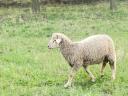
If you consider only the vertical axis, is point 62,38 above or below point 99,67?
above

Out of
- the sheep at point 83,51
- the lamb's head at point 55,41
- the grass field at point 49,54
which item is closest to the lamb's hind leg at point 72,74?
the sheep at point 83,51

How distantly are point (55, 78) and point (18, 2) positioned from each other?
26841 millimetres

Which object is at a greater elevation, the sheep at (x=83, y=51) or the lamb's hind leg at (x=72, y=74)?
the sheep at (x=83, y=51)

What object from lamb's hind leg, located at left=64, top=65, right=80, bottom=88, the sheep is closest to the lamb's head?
the sheep

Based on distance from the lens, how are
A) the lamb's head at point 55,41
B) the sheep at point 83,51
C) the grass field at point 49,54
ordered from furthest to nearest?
the sheep at point 83,51, the lamb's head at point 55,41, the grass field at point 49,54

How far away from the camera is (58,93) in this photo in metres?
10.4

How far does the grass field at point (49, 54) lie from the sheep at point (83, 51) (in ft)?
1.78

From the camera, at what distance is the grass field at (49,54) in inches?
426

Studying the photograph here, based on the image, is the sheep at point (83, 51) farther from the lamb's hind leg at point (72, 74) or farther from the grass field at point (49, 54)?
the grass field at point (49, 54)

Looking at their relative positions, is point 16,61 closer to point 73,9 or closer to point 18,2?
point 73,9

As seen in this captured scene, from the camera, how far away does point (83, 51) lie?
1140 cm

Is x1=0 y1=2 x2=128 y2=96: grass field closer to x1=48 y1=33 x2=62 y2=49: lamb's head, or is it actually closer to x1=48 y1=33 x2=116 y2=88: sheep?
x1=48 y1=33 x2=116 y2=88: sheep

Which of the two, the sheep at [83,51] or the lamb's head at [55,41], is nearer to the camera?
the lamb's head at [55,41]

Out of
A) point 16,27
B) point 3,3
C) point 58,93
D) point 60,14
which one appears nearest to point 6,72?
point 58,93
